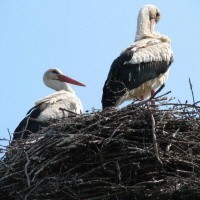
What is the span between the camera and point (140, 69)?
1020 cm

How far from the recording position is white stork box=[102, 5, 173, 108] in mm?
9805

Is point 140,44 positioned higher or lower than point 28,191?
higher

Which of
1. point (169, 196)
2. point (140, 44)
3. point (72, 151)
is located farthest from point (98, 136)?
point (140, 44)

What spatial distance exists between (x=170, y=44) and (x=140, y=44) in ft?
1.08

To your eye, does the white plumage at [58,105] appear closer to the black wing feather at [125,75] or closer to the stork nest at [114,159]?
the black wing feather at [125,75]

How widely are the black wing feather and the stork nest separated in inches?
71.4

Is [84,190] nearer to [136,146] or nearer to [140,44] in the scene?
[136,146]

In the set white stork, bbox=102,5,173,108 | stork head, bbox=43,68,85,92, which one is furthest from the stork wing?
stork head, bbox=43,68,85,92

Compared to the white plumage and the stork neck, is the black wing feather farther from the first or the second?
the stork neck

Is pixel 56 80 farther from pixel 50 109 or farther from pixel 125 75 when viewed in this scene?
pixel 125 75

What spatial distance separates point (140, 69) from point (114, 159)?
2.76 m

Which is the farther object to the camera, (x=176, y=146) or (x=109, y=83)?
(x=109, y=83)

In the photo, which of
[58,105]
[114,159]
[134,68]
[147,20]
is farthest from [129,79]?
[114,159]

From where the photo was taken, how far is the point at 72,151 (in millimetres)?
7676
